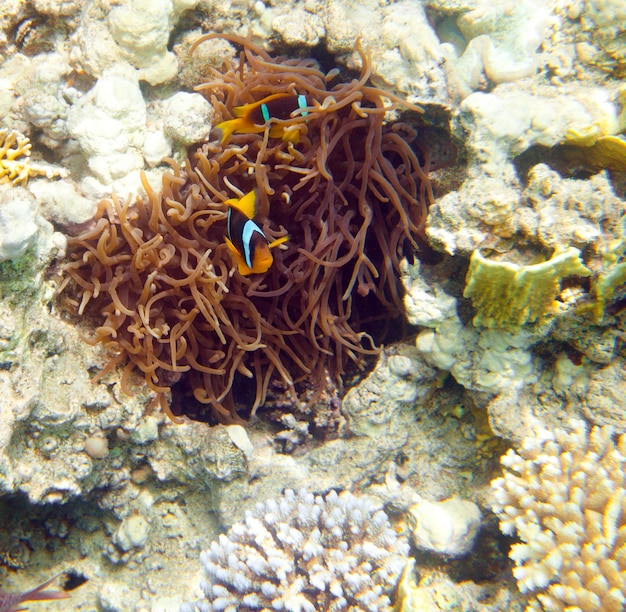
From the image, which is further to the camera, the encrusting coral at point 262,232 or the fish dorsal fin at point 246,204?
the encrusting coral at point 262,232

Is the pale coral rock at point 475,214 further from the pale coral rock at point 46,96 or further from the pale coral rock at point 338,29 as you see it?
the pale coral rock at point 46,96

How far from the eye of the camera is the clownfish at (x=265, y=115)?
232cm

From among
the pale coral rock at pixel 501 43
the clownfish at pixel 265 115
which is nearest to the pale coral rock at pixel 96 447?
the clownfish at pixel 265 115

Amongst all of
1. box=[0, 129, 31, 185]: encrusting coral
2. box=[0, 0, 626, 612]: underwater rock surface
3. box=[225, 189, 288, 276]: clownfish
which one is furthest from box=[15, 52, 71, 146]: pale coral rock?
box=[225, 189, 288, 276]: clownfish

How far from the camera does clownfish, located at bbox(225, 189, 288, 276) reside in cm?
206

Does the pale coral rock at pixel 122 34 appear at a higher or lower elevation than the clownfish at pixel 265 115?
higher

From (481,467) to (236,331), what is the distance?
1649 mm

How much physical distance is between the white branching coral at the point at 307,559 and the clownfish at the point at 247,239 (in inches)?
54.7

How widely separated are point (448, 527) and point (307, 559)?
30.8 inches

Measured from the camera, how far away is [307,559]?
2.37 meters

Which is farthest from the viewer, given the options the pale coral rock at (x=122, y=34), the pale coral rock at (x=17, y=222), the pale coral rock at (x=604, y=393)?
the pale coral rock at (x=122, y=34)

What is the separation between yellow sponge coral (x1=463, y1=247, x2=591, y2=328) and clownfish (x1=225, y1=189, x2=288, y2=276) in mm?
1000

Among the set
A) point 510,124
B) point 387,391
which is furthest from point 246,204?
point 510,124

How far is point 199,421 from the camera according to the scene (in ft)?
9.47
